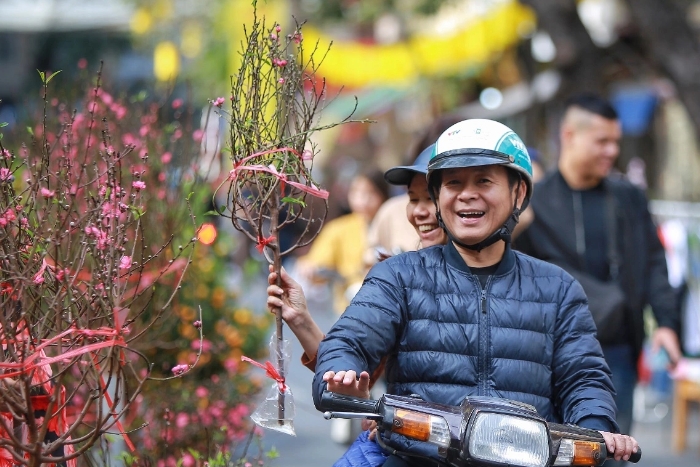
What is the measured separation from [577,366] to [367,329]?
A: 2.13 ft

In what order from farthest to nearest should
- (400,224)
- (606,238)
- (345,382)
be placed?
(400,224)
(606,238)
(345,382)

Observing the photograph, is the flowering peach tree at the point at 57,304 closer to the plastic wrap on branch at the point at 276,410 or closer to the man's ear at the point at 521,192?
A: the plastic wrap on branch at the point at 276,410

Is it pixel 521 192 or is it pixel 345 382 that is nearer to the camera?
pixel 345 382

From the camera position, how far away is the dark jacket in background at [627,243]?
550 centimetres

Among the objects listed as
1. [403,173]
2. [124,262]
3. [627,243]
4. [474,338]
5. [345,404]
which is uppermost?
[403,173]

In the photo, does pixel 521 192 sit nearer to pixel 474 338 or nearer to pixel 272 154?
pixel 474 338

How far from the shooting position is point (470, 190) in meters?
3.52

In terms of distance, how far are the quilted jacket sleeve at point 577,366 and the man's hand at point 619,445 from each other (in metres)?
0.20

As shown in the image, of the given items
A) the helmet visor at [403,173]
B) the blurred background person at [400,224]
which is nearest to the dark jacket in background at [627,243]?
the blurred background person at [400,224]

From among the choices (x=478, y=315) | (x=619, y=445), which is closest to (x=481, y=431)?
(x=619, y=445)

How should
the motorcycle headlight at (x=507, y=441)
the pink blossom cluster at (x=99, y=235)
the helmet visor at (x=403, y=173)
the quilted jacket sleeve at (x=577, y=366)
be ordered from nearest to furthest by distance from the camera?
the motorcycle headlight at (x=507, y=441) → the pink blossom cluster at (x=99, y=235) → the quilted jacket sleeve at (x=577, y=366) → the helmet visor at (x=403, y=173)

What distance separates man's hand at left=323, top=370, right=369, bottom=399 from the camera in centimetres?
302

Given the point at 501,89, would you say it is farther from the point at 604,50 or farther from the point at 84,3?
the point at 604,50

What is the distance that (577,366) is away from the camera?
3447 millimetres
